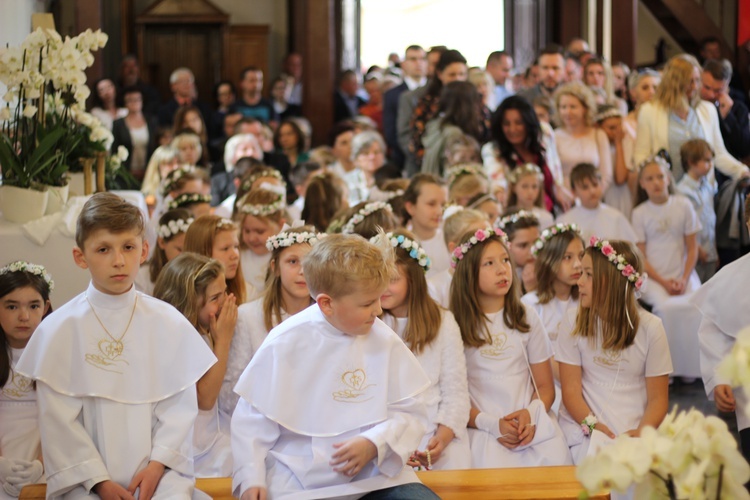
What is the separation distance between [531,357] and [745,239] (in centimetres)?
357

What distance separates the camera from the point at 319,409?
302cm

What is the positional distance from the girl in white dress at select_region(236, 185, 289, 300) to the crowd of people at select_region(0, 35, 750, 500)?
12 millimetres

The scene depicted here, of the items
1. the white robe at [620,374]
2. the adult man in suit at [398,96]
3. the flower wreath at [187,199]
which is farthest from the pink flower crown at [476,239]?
the adult man in suit at [398,96]

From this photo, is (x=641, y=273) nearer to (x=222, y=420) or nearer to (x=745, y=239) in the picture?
(x=222, y=420)

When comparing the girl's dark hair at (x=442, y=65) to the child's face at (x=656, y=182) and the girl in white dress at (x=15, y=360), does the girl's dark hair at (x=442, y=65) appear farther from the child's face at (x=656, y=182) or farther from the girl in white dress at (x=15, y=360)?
the girl in white dress at (x=15, y=360)

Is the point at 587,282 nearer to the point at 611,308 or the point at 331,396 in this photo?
the point at 611,308

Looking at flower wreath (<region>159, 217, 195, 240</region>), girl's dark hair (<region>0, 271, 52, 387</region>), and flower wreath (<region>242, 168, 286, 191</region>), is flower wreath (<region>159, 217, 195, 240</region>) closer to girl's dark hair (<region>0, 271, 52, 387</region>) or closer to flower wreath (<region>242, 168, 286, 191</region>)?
girl's dark hair (<region>0, 271, 52, 387</region>)

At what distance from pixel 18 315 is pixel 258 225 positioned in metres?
1.84

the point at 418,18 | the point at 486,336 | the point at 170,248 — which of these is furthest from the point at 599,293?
the point at 418,18

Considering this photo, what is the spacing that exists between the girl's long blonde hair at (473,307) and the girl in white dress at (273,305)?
619 mm

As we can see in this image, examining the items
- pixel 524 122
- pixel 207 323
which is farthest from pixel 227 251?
pixel 524 122

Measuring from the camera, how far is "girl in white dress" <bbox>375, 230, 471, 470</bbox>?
3.93 meters

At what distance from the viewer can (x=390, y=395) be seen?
3.08 m

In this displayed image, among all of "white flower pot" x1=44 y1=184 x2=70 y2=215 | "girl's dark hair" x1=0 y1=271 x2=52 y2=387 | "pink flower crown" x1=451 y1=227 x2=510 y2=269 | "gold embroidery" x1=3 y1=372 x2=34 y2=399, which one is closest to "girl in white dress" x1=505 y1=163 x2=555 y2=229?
"pink flower crown" x1=451 y1=227 x2=510 y2=269
